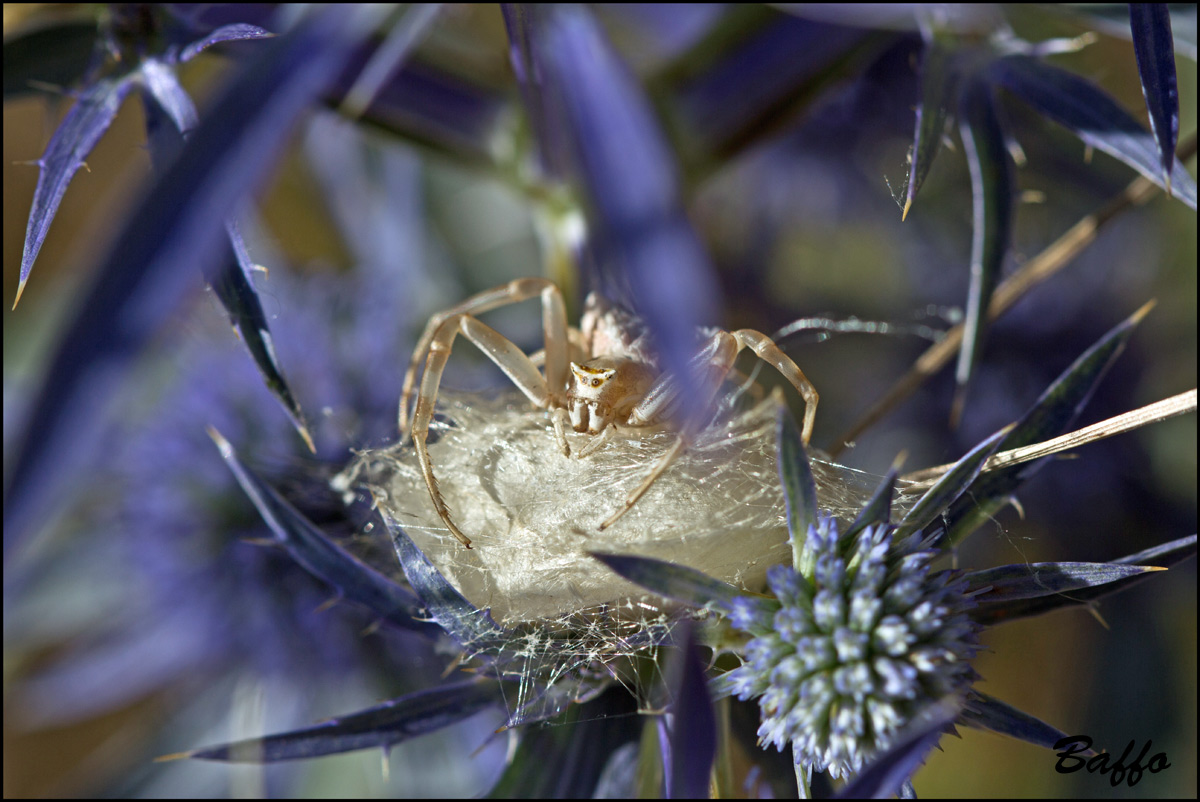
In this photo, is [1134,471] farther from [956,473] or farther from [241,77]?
[241,77]

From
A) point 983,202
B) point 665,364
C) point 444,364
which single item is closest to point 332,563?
point 444,364

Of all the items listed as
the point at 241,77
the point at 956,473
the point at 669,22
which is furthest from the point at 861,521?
the point at 669,22

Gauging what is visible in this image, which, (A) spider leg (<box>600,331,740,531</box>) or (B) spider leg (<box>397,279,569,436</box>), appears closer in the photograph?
(A) spider leg (<box>600,331,740,531</box>)

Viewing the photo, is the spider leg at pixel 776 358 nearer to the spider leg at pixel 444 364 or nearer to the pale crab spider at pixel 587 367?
the pale crab spider at pixel 587 367

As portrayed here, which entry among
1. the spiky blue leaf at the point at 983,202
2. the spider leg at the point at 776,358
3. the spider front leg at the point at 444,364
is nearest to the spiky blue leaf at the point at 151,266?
the spider front leg at the point at 444,364

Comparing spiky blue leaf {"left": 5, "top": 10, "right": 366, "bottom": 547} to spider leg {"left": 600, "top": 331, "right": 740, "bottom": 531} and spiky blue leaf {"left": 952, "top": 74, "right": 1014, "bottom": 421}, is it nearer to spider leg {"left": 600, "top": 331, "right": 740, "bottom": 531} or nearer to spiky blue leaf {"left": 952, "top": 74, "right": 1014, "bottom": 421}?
spider leg {"left": 600, "top": 331, "right": 740, "bottom": 531}

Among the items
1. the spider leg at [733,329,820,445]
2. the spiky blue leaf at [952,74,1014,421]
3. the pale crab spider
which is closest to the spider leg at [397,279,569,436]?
the pale crab spider

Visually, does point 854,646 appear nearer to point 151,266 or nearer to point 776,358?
point 776,358
